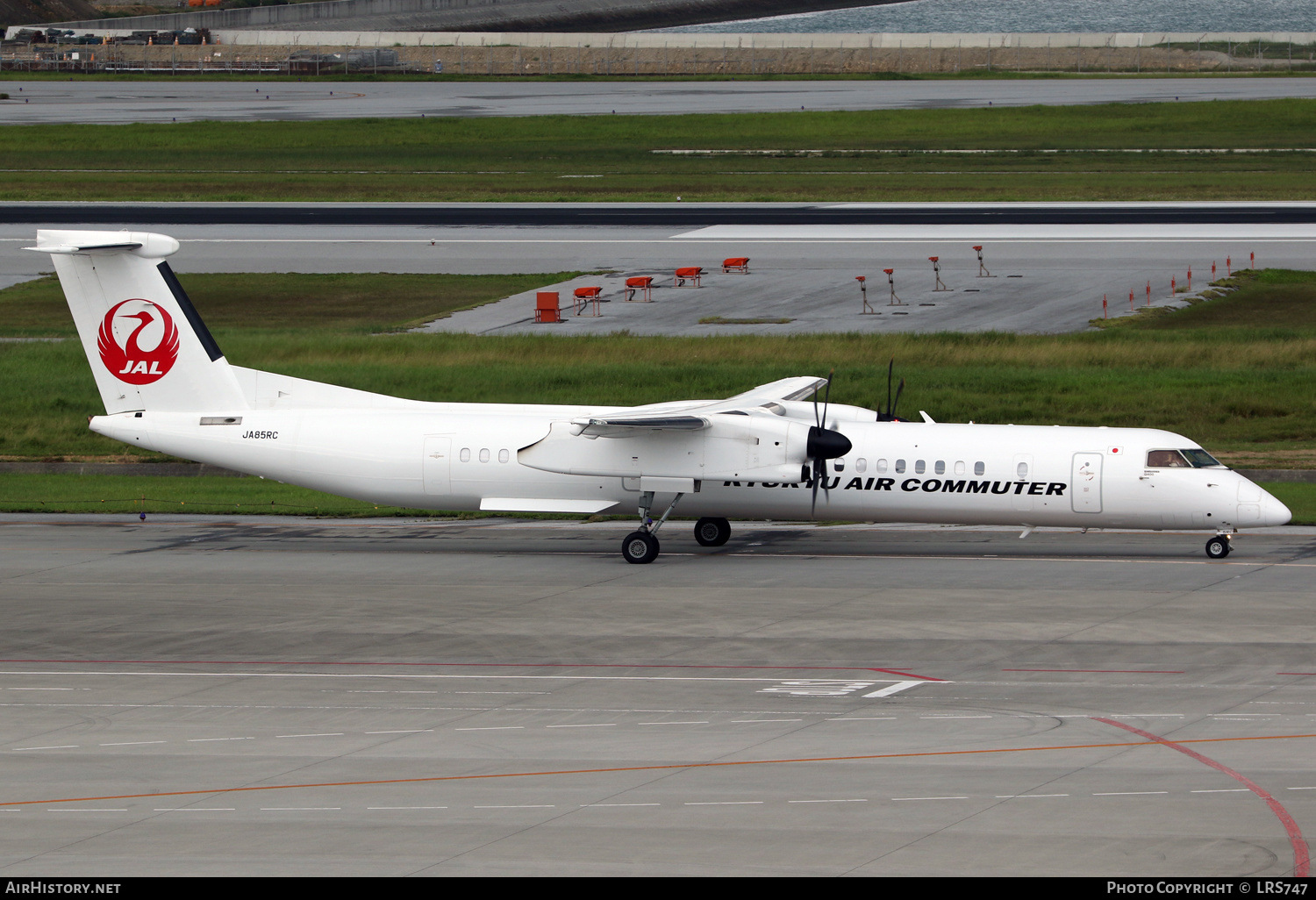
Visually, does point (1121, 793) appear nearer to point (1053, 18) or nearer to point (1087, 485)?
point (1087, 485)

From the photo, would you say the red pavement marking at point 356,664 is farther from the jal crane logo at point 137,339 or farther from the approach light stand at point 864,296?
the approach light stand at point 864,296

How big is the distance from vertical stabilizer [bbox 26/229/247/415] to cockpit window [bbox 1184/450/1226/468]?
19.0 metres

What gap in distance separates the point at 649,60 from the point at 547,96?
90.1ft

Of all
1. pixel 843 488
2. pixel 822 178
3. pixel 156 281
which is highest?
pixel 822 178

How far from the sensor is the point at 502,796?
16.8 m

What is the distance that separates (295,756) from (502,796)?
121 inches

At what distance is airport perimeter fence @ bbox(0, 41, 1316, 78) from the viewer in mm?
140250

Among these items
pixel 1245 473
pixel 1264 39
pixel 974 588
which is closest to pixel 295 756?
pixel 974 588

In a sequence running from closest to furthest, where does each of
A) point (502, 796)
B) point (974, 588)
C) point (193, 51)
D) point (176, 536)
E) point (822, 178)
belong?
point (502, 796), point (974, 588), point (176, 536), point (822, 178), point (193, 51)

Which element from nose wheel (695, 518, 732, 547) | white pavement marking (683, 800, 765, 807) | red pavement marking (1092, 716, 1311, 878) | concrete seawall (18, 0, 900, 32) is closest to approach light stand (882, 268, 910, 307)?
nose wheel (695, 518, 732, 547)

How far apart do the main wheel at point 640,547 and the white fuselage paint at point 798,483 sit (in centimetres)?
130

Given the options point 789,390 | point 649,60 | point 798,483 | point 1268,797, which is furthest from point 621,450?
point 649,60

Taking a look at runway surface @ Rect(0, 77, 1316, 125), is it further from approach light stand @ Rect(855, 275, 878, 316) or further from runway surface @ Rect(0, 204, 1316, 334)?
approach light stand @ Rect(855, 275, 878, 316)
